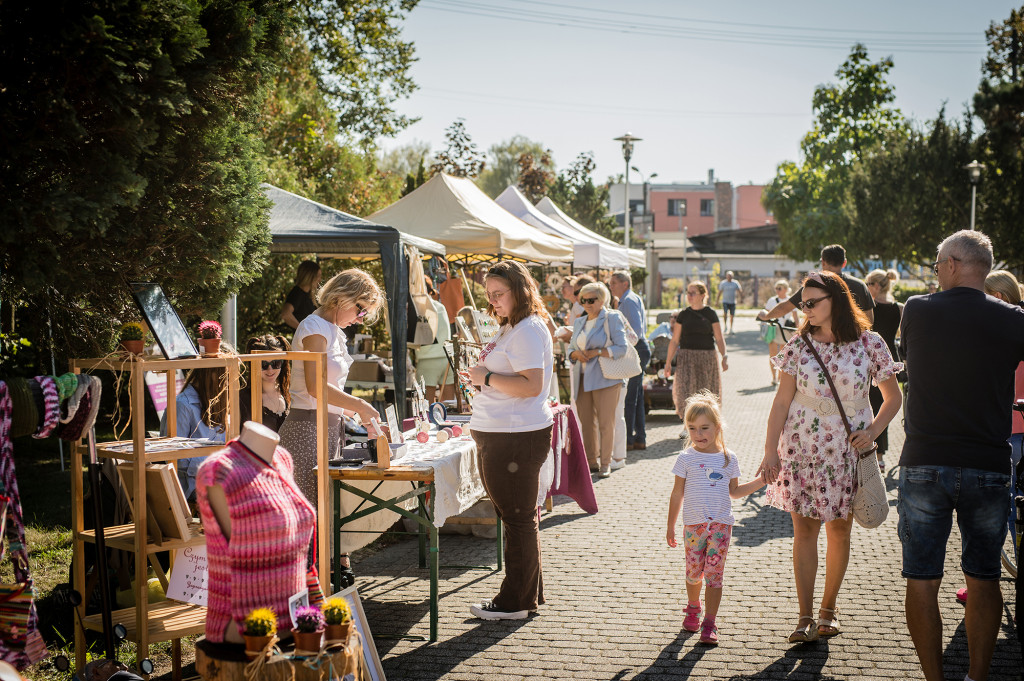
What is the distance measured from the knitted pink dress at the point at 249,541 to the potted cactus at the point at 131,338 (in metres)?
0.84

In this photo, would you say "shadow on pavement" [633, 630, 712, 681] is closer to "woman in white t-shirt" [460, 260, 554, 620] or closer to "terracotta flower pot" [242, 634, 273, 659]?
"woman in white t-shirt" [460, 260, 554, 620]

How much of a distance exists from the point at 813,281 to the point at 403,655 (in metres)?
2.86

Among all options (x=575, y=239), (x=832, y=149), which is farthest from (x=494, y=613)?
(x=832, y=149)

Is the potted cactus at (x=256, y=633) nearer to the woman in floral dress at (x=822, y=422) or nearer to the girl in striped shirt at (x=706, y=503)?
the girl in striped shirt at (x=706, y=503)

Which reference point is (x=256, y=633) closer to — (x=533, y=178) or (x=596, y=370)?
(x=596, y=370)

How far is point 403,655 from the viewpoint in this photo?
4.60 m

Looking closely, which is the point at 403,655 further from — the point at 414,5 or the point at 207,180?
the point at 414,5

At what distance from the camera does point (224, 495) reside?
3.03m

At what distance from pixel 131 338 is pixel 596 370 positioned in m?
5.91

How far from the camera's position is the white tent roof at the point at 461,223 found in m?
12.0

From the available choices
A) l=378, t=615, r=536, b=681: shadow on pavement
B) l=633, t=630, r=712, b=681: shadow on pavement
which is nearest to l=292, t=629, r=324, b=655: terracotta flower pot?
l=378, t=615, r=536, b=681: shadow on pavement

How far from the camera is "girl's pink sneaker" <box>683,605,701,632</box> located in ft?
16.0

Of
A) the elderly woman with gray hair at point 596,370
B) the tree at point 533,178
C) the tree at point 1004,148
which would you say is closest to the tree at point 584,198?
the tree at point 533,178

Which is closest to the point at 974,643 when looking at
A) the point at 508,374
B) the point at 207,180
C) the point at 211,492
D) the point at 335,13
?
the point at 508,374
